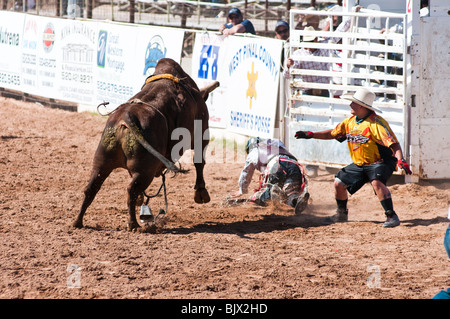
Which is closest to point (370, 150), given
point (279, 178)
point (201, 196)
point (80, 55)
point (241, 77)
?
point (279, 178)

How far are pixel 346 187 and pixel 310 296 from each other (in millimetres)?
2769

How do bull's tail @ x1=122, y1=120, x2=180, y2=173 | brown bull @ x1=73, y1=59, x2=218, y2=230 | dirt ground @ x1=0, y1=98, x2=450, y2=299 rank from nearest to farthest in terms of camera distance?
1. dirt ground @ x1=0, y1=98, x2=450, y2=299
2. bull's tail @ x1=122, y1=120, x2=180, y2=173
3. brown bull @ x1=73, y1=59, x2=218, y2=230

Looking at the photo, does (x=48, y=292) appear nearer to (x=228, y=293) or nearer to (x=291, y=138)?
(x=228, y=293)

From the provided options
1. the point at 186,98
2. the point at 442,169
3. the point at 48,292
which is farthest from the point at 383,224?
the point at 48,292

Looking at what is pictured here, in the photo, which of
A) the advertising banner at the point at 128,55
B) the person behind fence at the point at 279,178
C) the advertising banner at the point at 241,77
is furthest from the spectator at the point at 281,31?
the person behind fence at the point at 279,178

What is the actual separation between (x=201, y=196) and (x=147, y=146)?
5.11 ft

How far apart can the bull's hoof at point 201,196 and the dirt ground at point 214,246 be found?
0.16 metres

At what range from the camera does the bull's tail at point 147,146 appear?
6.82 metres

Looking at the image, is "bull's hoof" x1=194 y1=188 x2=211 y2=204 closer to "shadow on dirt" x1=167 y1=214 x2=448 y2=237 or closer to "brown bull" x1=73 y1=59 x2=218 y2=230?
"shadow on dirt" x1=167 y1=214 x2=448 y2=237

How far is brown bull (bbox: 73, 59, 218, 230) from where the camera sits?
692cm

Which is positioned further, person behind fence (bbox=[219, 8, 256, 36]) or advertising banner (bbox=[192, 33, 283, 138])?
person behind fence (bbox=[219, 8, 256, 36])

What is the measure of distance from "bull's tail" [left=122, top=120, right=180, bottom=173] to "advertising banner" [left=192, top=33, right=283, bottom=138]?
434 cm

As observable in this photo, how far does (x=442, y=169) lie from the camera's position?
357 inches

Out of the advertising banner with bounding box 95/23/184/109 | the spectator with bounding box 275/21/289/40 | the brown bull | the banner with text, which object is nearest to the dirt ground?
the brown bull
